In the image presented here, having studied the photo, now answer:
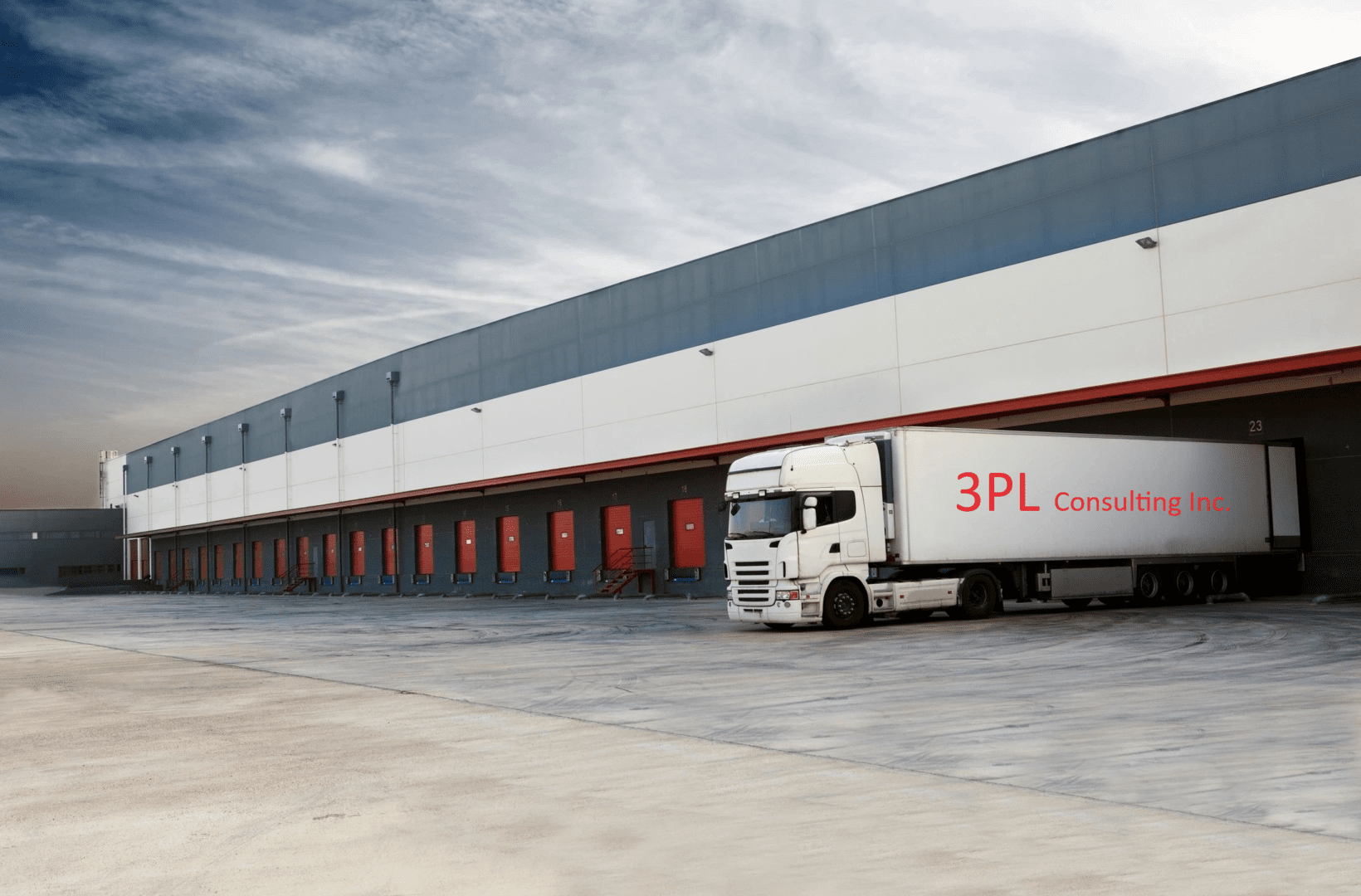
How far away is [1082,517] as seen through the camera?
23375 mm

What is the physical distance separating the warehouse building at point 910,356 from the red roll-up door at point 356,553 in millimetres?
834

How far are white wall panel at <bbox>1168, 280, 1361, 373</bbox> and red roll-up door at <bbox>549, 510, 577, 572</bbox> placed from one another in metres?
23.7

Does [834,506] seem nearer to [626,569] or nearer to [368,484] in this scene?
[626,569]

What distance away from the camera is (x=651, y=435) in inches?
1569

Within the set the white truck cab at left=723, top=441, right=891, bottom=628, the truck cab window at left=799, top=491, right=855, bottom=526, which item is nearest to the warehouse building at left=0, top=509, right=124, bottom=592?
the white truck cab at left=723, top=441, right=891, bottom=628

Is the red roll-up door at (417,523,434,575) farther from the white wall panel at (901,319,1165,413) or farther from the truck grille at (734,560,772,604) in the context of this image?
Result: the truck grille at (734,560,772,604)

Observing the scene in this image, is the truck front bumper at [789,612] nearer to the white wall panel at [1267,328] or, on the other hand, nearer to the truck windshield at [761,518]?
the truck windshield at [761,518]

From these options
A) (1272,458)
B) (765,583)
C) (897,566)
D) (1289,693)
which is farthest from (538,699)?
(1272,458)

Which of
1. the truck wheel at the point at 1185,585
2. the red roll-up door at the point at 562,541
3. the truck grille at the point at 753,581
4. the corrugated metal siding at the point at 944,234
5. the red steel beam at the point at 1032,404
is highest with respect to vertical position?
the corrugated metal siding at the point at 944,234

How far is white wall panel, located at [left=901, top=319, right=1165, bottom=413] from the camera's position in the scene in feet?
88.8

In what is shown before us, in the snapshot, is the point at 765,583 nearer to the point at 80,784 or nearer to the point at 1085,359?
the point at 1085,359

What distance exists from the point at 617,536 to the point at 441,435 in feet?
38.9

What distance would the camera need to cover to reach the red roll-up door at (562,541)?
4459 centimetres

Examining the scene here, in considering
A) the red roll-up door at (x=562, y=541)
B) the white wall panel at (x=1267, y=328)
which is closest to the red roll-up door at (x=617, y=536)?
the red roll-up door at (x=562, y=541)
